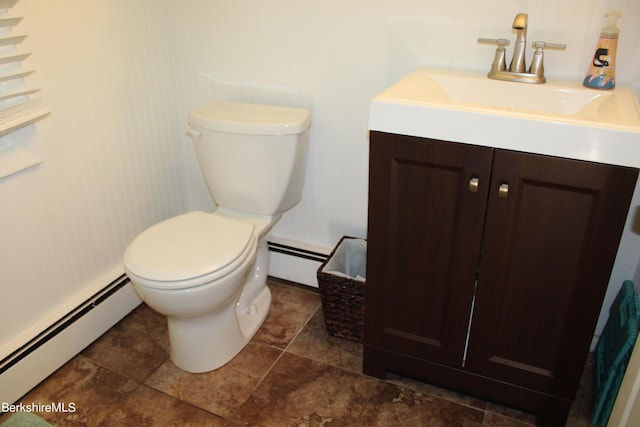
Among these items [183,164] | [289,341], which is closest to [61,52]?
[183,164]

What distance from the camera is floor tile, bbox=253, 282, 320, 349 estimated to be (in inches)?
77.9

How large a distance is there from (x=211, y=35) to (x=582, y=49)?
1244 millimetres

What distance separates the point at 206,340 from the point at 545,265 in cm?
108

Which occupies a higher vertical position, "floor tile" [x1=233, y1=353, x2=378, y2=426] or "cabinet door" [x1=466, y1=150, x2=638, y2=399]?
"cabinet door" [x1=466, y1=150, x2=638, y2=399]

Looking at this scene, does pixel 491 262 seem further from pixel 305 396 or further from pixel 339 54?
pixel 339 54

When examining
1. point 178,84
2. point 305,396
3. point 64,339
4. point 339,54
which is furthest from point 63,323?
point 339,54

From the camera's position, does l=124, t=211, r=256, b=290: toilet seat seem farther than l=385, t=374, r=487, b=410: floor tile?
No

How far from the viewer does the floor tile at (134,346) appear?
1.84 m

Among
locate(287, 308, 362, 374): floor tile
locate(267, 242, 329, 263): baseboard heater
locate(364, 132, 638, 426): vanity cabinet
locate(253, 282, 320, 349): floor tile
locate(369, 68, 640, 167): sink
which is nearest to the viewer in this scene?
locate(369, 68, 640, 167): sink

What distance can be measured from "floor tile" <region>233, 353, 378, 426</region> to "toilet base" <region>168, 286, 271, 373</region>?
0.17 metres

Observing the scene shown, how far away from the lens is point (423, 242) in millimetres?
1473

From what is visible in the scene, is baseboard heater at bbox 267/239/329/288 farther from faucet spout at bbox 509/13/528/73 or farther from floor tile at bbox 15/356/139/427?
faucet spout at bbox 509/13/528/73

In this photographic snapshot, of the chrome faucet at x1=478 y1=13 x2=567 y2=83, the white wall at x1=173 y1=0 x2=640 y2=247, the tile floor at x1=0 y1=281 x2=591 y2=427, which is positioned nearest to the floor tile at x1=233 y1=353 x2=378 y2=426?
the tile floor at x1=0 y1=281 x2=591 y2=427

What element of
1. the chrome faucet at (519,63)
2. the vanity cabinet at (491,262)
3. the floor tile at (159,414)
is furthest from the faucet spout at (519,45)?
the floor tile at (159,414)
